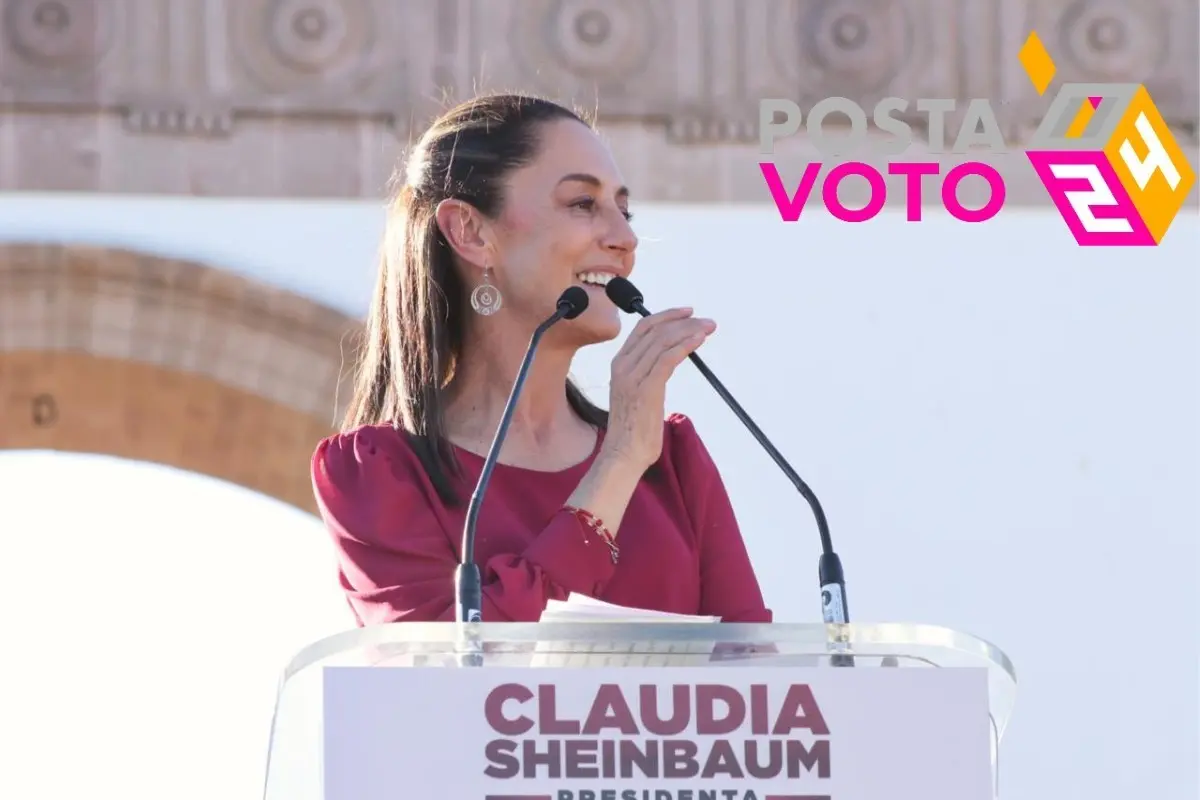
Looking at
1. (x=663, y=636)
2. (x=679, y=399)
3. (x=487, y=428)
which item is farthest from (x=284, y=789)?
(x=679, y=399)

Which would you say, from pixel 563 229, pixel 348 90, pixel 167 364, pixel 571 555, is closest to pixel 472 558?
pixel 571 555

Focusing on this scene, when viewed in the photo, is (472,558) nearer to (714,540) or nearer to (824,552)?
(824,552)

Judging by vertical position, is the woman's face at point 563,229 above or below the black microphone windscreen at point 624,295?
above

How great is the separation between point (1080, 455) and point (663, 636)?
149 inches

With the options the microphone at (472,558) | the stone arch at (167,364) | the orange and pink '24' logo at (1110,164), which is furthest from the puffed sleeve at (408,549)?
the orange and pink '24' logo at (1110,164)

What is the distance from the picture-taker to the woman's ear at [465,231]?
2092mm

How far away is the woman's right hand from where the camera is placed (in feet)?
5.86

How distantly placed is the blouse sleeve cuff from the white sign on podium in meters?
0.42

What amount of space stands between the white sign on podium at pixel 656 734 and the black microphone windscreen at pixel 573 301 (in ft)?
1.75

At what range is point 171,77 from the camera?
526 cm

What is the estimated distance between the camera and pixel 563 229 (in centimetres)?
204

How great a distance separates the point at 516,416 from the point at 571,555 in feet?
1.08

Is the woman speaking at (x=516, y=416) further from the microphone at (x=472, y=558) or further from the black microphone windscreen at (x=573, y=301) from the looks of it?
the microphone at (x=472, y=558)

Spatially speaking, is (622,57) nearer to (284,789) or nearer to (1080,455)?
(1080,455)
